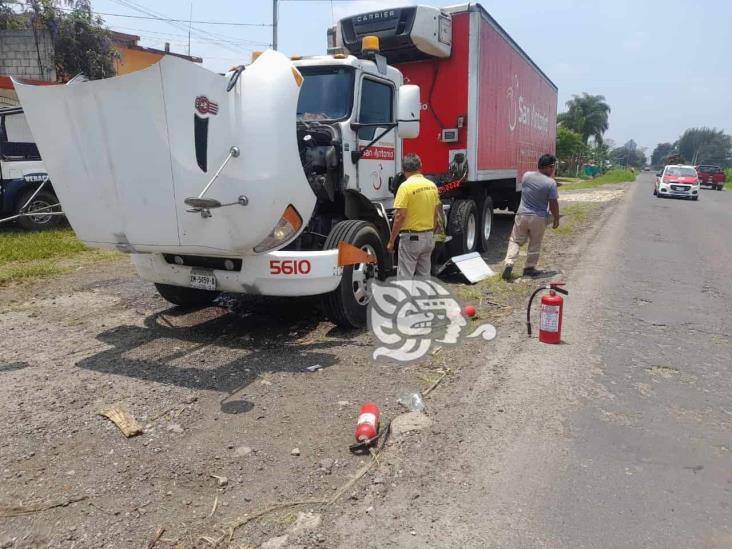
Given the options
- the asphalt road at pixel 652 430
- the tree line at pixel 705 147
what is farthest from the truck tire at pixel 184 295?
the tree line at pixel 705 147

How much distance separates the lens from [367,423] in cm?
338

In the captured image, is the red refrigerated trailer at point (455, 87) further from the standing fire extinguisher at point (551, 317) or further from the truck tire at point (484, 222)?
the standing fire extinguisher at point (551, 317)

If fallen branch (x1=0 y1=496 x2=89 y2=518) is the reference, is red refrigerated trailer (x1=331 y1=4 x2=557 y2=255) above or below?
above

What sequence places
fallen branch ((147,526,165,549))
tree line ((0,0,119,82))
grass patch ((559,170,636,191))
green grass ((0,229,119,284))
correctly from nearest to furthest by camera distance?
fallen branch ((147,526,165,549)) < green grass ((0,229,119,284)) < tree line ((0,0,119,82)) < grass patch ((559,170,636,191))

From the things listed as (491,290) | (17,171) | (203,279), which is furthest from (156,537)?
(17,171)

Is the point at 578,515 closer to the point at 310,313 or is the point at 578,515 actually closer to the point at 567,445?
the point at 567,445

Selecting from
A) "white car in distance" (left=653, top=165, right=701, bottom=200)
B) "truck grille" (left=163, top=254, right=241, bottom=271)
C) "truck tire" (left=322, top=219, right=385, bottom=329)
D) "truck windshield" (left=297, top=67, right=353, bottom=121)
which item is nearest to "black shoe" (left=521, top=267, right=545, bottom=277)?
"truck tire" (left=322, top=219, right=385, bottom=329)

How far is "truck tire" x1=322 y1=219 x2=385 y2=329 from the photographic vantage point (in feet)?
16.8

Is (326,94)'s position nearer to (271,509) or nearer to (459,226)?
(459,226)

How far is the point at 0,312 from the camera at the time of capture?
20.1ft

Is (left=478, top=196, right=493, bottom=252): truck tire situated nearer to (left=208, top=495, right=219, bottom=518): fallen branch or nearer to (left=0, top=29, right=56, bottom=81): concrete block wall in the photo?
(left=208, top=495, right=219, bottom=518): fallen branch

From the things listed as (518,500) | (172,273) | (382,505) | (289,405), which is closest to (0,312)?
(172,273)

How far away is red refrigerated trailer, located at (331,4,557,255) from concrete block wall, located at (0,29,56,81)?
14.0m

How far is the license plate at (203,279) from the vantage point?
482 cm
